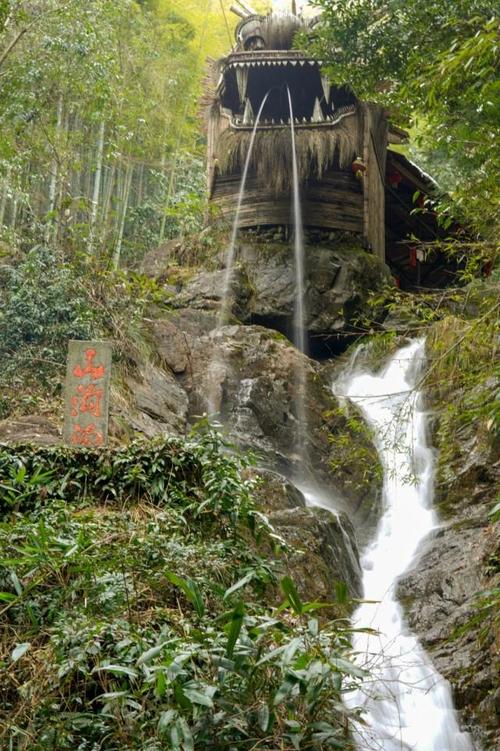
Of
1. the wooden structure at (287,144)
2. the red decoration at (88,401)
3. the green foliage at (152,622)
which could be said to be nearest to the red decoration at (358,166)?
the wooden structure at (287,144)

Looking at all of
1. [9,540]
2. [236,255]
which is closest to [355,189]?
[236,255]

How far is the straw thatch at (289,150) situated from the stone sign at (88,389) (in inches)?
318

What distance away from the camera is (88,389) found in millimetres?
6957

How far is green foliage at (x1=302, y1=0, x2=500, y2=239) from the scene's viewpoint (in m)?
5.79

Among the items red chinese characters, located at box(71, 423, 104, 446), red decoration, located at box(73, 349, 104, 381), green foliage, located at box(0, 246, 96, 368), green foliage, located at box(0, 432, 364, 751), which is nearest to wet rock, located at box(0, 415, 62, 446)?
red chinese characters, located at box(71, 423, 104, 446)

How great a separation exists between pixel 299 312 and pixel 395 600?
6.42m

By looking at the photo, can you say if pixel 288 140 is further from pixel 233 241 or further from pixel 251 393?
pixel 251 393

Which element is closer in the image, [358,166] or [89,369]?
[89,369]

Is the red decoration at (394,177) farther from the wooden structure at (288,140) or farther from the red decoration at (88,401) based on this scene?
the red decoration at (88,401)

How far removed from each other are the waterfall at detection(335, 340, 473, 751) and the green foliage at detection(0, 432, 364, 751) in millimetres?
649

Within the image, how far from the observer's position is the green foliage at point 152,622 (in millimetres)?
3459

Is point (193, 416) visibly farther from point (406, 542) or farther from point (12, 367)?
point (406, 542)

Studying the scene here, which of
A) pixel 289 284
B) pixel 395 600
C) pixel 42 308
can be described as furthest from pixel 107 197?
pixel 395 600

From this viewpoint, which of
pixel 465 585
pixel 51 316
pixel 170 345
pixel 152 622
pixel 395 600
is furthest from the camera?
pixel 170 345
